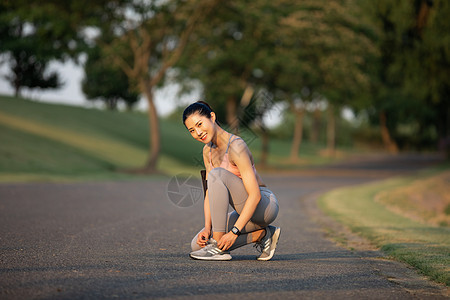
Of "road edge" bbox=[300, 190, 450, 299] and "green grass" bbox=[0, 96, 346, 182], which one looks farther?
"green grass" bbox=[0, 96, 346, 182]

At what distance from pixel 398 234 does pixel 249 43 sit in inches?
853

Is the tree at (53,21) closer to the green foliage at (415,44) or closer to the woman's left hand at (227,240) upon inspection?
the green foliage at (415,44)

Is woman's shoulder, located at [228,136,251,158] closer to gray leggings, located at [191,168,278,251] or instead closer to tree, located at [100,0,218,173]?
gray leggings, located at [191,168,278,251]

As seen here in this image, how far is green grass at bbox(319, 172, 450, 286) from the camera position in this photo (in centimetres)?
561

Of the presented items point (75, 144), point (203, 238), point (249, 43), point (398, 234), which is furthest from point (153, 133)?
point (203, 238)

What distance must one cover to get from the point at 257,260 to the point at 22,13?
20.9 m

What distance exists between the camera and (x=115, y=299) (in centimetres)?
382

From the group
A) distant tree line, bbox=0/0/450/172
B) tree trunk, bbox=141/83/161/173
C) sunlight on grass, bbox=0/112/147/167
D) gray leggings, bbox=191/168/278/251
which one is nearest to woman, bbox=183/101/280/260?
gray leggings, bbox=191/168/278/251

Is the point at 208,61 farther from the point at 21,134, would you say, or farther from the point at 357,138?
the point at 357,138

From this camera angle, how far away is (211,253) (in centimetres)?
541

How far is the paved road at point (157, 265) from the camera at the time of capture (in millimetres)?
4172

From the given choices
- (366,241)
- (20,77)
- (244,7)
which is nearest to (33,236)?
(366,241)

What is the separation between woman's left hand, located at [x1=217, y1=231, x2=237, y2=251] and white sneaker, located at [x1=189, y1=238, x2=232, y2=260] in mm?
171

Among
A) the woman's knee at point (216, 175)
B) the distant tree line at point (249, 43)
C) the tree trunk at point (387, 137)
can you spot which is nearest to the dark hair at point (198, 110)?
the woman's knee at point (216, 175)
